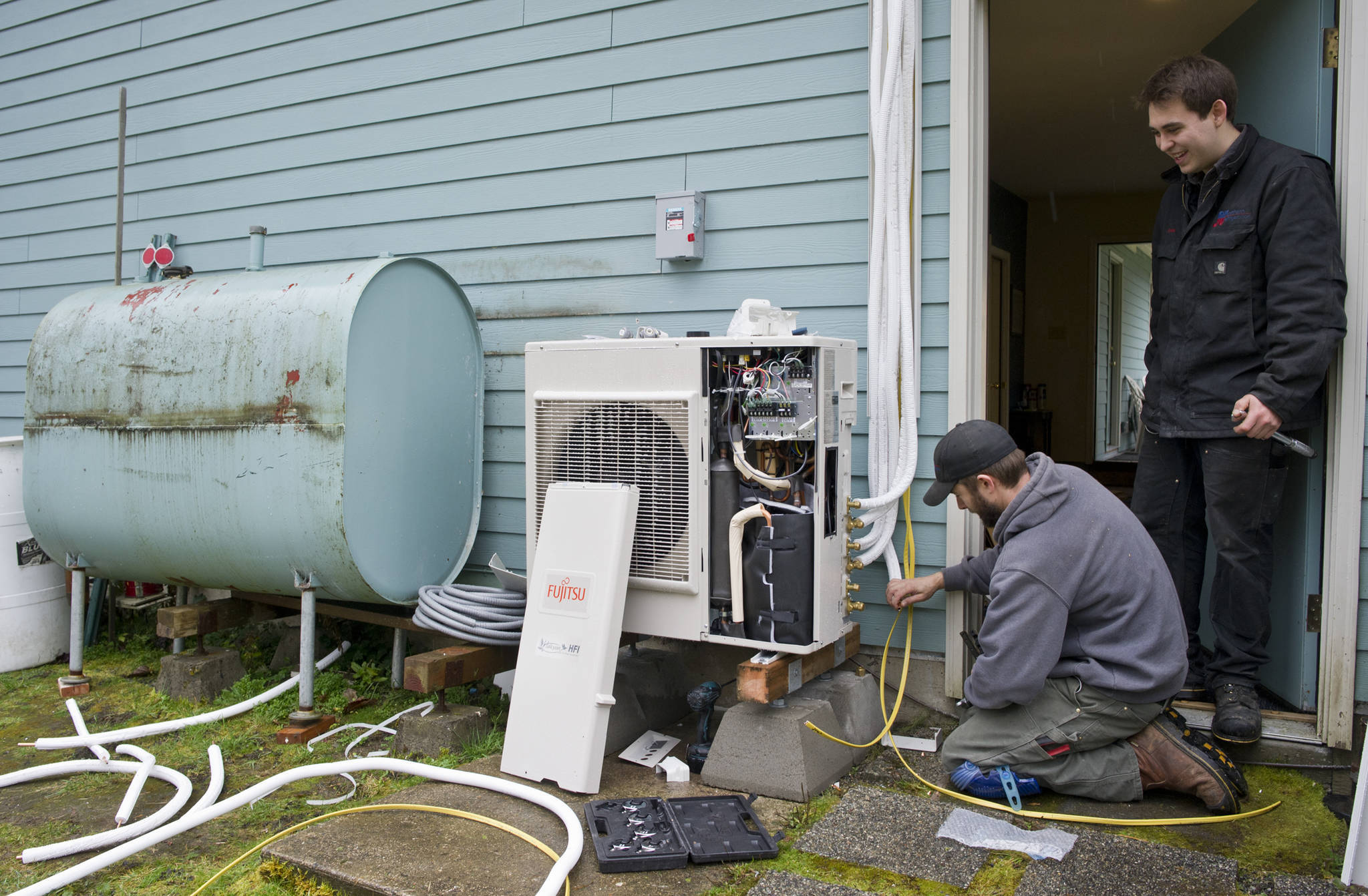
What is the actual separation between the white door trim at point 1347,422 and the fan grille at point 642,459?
70.4 inches

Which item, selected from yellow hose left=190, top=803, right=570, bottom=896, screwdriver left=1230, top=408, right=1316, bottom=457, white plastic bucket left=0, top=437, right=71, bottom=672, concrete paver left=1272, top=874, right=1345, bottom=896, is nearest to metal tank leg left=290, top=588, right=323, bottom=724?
yellow hose left=190, top=803, right=570, bottom=896

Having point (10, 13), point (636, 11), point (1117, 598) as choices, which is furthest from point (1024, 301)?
point (10, 13)

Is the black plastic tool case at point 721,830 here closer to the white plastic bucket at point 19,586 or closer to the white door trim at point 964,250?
the white door trim at point 964,250

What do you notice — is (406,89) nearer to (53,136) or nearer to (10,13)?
(53,136)

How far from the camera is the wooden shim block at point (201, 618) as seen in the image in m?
3.77

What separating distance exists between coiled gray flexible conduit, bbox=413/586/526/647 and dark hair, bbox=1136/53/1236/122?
7.99 ft

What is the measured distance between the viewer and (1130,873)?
6.79ft

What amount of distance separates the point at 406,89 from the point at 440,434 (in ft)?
5.18

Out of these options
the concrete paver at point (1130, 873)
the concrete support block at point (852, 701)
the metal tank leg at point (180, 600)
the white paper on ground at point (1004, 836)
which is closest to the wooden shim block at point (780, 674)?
the concrete support block at point (852, 701)

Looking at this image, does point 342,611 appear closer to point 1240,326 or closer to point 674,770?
point 674,770

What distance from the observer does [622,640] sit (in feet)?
10.9

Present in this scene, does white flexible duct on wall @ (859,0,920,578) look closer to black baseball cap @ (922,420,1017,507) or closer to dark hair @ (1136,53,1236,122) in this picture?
black baseball cap @ (922,420,1017,507)

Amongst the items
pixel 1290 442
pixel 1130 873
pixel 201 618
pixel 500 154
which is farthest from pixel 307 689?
pixel 1290 442

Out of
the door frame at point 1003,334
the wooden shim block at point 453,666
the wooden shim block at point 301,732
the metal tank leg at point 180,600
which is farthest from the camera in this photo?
the door frame at point 1003,334
